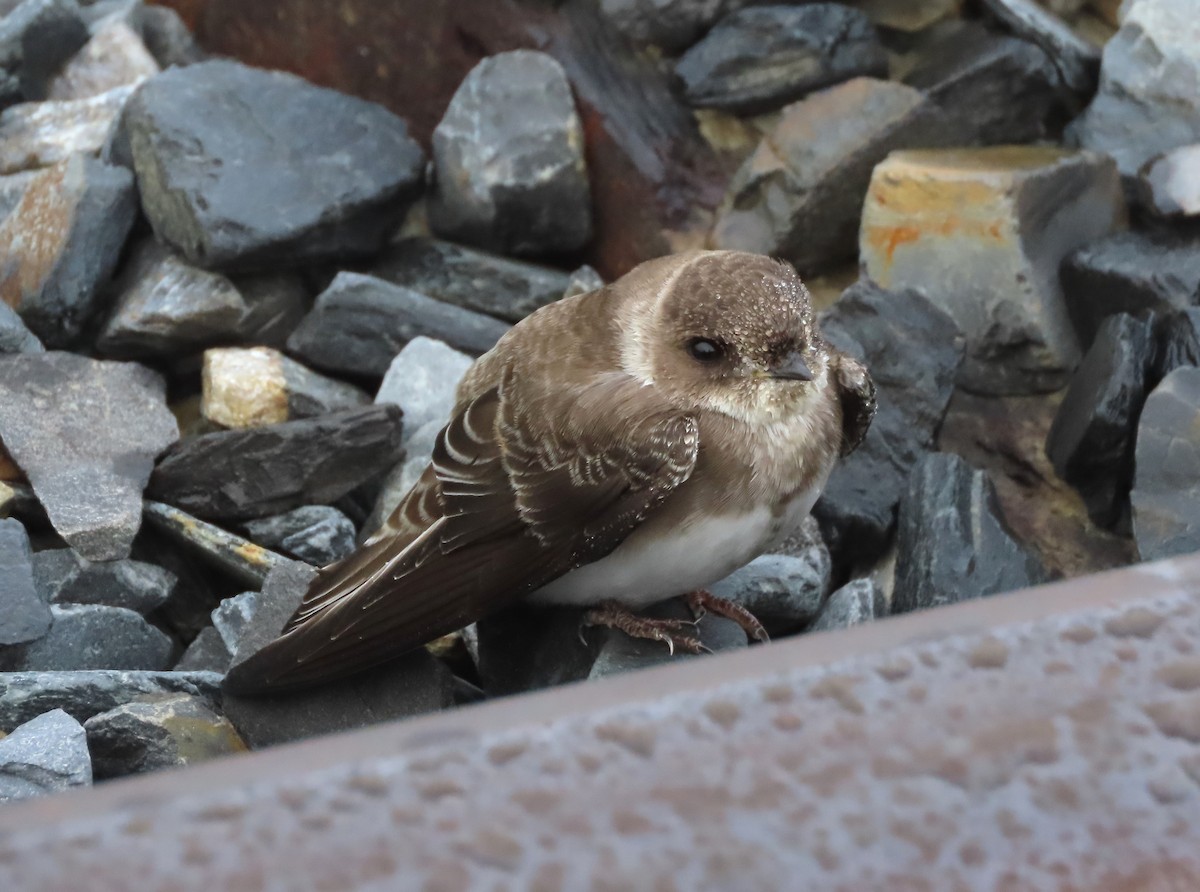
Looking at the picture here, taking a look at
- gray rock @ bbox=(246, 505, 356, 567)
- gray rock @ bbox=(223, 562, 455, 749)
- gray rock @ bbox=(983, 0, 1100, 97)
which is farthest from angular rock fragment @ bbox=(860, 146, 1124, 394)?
gray rock @ bbox=(223, 562, 455, 749)

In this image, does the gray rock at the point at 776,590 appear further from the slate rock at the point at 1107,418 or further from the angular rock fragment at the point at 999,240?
the angular rock fragment at the point at 999,240

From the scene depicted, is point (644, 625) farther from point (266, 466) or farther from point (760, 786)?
point (760, 786)

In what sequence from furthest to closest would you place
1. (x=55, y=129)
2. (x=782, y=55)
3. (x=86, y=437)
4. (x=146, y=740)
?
(x=55, y=129) < (x=782, y=55) < (x=86, y=437) < (x=146, y=740)

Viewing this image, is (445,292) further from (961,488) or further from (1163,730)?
(1163,730)

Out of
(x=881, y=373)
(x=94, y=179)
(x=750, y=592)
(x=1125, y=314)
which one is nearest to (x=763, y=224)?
(x=881, y=373)

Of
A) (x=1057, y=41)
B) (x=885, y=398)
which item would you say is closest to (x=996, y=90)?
(x=1057, y=41)

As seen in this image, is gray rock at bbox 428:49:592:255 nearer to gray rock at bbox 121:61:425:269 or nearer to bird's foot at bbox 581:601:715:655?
gray rock at bbox 121:61:425:269

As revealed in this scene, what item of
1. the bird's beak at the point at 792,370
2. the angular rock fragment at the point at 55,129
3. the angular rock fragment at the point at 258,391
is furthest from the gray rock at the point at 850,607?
the angular rock fragment at the point at 55,129
